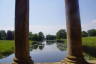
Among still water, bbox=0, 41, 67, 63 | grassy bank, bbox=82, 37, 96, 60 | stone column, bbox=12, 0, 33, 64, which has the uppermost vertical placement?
stone column, bbox=12, 0, 33, 64

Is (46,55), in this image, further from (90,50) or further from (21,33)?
(21,33)

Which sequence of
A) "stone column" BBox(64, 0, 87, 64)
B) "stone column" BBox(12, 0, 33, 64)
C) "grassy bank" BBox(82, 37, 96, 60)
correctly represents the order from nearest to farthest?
"stone column" BBox(64, 0, 87, 64) < "stone column" BBox(12, 0, 33, 64) < "grassy bank" BBox(82, 37, 96, 60)

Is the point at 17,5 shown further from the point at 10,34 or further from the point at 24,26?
the point at 10,34

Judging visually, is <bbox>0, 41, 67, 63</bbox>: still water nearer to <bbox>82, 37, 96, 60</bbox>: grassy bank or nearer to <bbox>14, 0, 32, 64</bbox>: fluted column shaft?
<bbox>82, 37, 96, 60</bbox>: grassy bank

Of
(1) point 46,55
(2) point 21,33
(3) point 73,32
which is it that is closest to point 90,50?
(1) point 46,55

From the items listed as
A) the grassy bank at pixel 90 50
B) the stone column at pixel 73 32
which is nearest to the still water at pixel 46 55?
the grassy bank at pixel 90 50

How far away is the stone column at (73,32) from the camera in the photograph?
21.0 feet

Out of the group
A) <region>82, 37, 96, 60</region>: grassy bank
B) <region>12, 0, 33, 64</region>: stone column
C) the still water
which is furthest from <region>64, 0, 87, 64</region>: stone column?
the still water

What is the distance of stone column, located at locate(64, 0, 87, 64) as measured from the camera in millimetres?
6387

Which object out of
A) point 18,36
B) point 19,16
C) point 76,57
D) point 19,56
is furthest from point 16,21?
point 76,57

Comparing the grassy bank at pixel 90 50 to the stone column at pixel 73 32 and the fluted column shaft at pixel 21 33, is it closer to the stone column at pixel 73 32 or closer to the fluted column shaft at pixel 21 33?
the stone column at pixel 73 32

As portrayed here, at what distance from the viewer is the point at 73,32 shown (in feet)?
21.1

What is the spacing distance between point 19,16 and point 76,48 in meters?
2.93

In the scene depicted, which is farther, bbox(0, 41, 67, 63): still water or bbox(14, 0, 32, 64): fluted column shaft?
bbox(0, 41, 67, 63): still water
